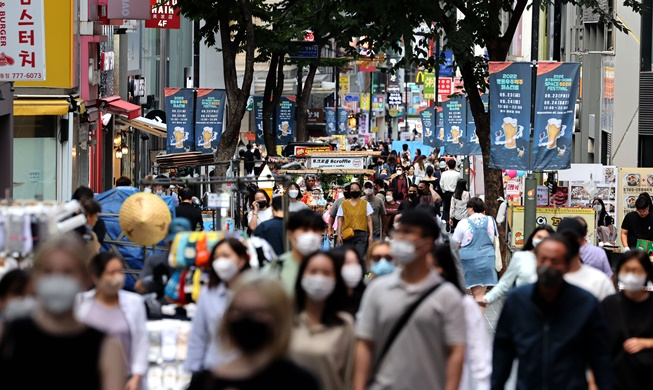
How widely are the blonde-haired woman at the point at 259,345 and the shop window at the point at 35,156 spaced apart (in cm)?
1805

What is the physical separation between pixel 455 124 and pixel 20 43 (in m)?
23.1

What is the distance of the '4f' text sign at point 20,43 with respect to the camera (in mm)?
18438

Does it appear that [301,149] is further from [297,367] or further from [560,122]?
[297,367]

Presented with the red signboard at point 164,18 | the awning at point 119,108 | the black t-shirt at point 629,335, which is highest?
the red signboard at point 164,18

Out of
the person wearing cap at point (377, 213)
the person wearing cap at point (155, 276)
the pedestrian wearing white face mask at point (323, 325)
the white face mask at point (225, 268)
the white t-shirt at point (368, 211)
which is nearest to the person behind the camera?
the pedestrian wearing white face mask at point (323, 325)

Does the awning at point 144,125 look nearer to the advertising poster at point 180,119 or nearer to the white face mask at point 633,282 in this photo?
the advertising poster at point 180,119

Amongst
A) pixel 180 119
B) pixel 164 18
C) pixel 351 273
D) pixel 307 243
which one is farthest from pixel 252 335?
pixel 164 18

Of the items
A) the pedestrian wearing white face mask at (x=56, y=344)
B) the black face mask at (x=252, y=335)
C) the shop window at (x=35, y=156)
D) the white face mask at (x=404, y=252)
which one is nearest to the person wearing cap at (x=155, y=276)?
the white face mask at (x=404, y=252)

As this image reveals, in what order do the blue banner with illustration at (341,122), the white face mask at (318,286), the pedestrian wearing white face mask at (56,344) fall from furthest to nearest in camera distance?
the blue banner with illustration at (341,122)
the white face mask at (318,286)
the pedestrian wearing white face mask at (56,344)

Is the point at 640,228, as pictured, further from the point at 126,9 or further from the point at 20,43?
the point at 126,9

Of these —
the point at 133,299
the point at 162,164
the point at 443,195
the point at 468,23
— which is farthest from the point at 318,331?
the point at 443,195

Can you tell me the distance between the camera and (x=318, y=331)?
731 centimetres

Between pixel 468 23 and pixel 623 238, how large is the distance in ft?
16.7

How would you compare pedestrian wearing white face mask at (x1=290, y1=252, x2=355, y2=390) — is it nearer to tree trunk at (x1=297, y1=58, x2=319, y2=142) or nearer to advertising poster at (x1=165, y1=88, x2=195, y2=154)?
advertising poster at (x1=165, y1=88, x2=195, y2=154)
